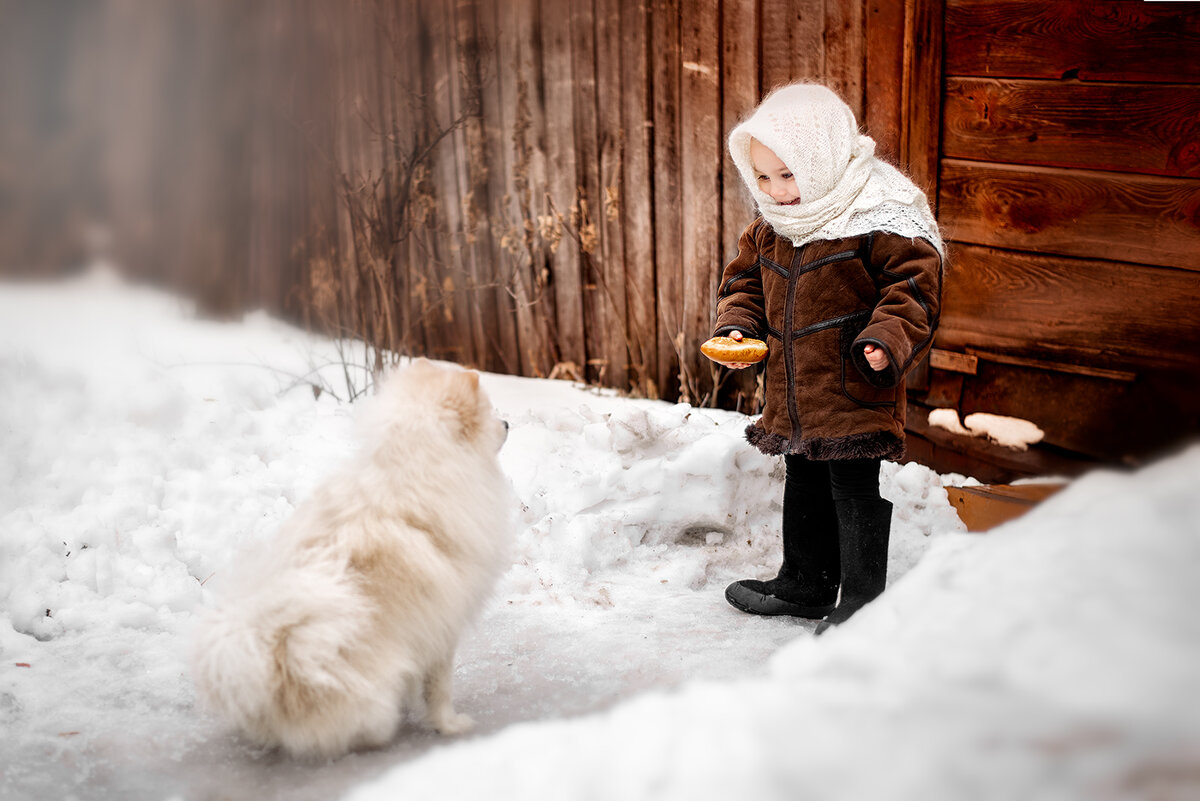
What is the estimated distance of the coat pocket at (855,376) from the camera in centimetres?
280

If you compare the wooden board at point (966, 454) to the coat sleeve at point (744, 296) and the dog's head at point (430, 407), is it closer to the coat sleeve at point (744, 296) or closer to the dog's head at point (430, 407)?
the coat sleeve at point (744, 296)

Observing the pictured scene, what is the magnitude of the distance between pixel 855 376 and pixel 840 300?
24 cm

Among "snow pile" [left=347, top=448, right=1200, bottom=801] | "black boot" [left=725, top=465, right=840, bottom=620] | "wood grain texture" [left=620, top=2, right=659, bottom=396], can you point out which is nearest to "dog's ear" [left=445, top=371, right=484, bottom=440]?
"snow pile" [left=347, top=448, right=1200, bottom=801]

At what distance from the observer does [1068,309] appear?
3.47m

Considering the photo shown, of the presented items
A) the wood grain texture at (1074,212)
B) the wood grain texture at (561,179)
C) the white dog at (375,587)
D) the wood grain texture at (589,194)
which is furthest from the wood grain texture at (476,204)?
the white dog at (375,587)

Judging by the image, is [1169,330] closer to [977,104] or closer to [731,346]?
[977,104]

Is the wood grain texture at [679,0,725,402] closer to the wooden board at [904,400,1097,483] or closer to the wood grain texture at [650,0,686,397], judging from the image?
the wood grain texture at [650,0,686,397]

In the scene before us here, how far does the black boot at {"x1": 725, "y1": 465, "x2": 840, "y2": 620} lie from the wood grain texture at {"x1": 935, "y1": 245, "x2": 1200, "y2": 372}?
1.19 meters

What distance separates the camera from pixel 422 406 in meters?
2.41

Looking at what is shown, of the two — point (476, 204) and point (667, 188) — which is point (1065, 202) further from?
point (476, 204)

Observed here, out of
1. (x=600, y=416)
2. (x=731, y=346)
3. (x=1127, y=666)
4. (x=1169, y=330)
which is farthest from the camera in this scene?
(x=600, y=416)

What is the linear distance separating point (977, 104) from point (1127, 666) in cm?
292

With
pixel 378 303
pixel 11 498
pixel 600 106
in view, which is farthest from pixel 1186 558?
pixel 378 303

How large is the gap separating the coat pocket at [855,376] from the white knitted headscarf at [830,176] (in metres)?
0.26
